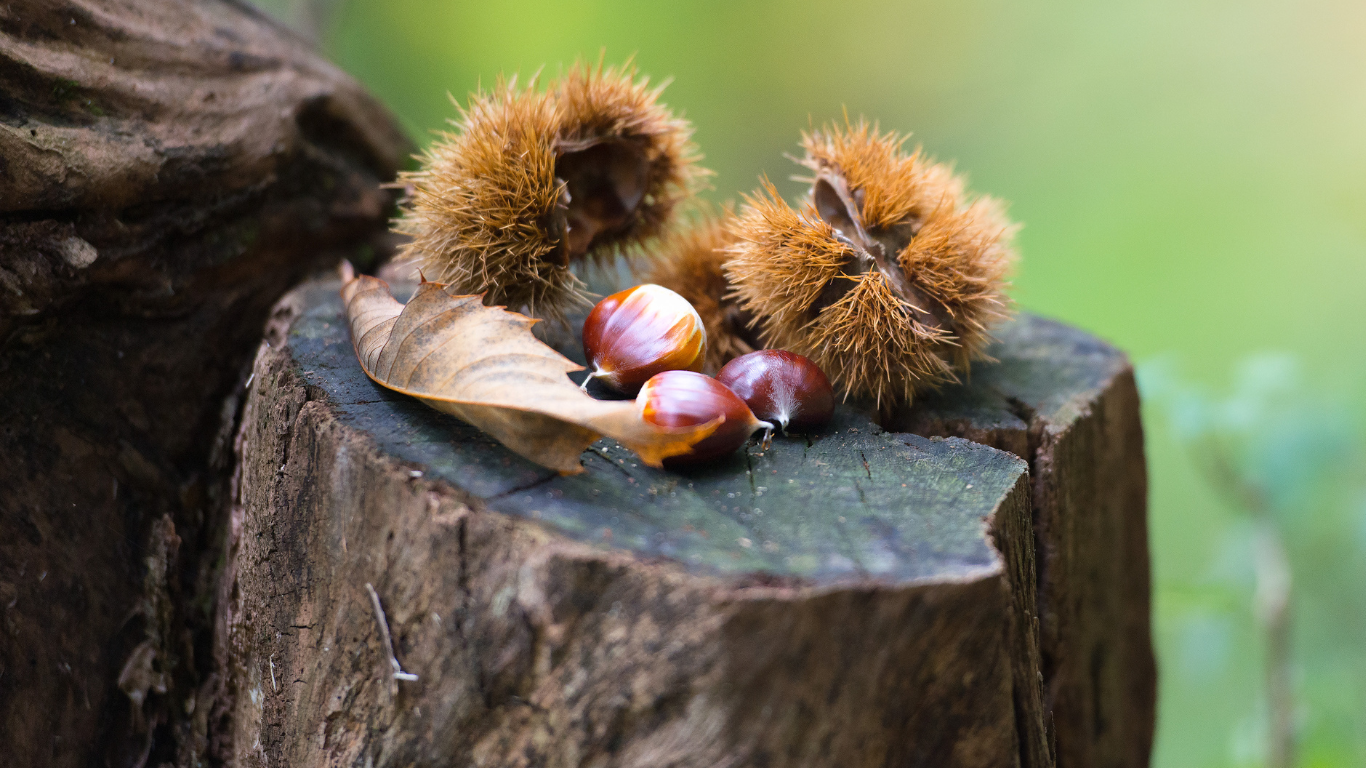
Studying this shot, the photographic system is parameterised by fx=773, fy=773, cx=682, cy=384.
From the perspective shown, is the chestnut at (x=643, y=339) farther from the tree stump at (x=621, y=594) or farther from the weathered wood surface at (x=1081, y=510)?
the weathered wood surface at (x=1081, y=510)

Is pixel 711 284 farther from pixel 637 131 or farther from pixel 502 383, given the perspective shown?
pixel 502 383

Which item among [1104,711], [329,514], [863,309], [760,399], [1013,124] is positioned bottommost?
[329,514]

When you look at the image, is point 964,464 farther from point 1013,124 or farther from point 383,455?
point 1013,124

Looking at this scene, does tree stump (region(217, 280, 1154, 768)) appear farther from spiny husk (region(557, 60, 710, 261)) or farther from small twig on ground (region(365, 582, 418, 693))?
spiny husk (region(557, 60, 710, 261))

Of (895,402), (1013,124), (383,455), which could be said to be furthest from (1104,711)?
(1013,124)

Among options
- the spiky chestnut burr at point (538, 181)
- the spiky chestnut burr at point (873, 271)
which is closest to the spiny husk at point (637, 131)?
the spiky chestnut burr at point (538, 181)

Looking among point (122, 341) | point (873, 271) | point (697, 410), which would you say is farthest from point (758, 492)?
point (122, 341)

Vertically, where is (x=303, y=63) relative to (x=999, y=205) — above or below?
below
